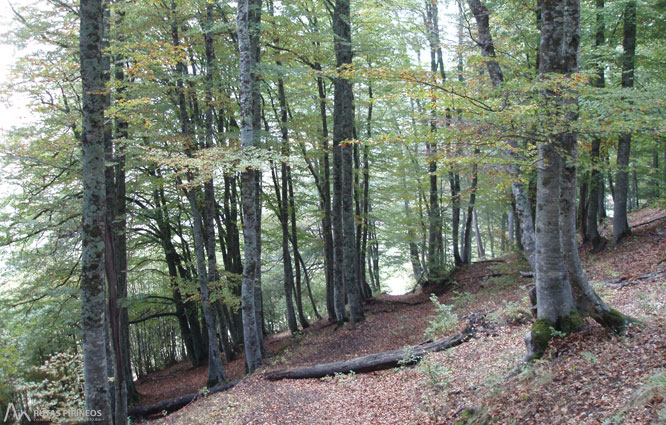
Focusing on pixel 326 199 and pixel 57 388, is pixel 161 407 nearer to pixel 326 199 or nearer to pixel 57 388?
pixel 57 388

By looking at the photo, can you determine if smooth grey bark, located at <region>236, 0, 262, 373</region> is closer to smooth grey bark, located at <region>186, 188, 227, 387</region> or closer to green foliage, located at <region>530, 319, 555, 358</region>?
smooth grey bark, located at <region>186, 188, 227, 387</region>

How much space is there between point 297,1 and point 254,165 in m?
7.67

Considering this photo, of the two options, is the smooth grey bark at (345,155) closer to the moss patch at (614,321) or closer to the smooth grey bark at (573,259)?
the smooth grey bark at (573,259)

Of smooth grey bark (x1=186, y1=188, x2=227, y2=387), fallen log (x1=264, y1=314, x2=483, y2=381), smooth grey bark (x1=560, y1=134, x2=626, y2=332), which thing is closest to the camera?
smooth grey bark (x1=560, y1=134, x2=626, y2=332)

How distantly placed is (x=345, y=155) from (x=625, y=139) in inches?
333

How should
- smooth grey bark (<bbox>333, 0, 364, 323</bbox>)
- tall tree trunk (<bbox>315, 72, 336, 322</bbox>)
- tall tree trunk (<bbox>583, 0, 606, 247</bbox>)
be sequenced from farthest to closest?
tall tree trunk (<bbox>315, 72, 336, 322</bbox>) → smooth grey bark (<bbox>333, 0, 364, 323</bbox>) → tall tree trunk (<bbox>583, 0, 606, 247</bbox>)

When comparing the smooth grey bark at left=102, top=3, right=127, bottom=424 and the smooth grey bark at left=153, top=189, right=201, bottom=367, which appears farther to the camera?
the smooth grey bark at left=153, top=189, right=201, bottom=367

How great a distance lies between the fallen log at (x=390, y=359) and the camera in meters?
8.41

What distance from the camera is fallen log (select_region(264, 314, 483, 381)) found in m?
8.41

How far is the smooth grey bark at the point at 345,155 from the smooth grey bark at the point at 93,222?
824 centimetres

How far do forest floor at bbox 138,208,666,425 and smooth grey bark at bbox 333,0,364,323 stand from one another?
1.54 meters

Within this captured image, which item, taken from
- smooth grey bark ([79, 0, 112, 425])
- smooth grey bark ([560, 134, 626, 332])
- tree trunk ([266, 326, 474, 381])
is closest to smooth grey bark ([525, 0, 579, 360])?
smooth grey bark ([560, 134, 626, 332])

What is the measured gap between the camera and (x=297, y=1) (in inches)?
531

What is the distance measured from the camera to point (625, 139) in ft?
39.4
